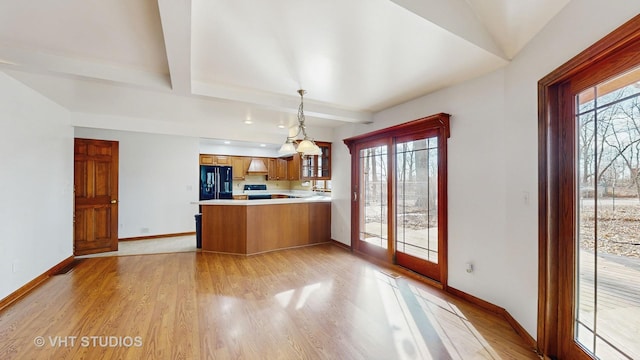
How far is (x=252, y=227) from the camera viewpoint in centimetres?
459

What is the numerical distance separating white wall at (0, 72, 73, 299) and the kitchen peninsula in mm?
1908

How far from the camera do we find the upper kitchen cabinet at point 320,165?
546cm

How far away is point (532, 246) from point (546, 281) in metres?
0.27

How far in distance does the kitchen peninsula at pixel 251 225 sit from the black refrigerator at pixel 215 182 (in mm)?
2221

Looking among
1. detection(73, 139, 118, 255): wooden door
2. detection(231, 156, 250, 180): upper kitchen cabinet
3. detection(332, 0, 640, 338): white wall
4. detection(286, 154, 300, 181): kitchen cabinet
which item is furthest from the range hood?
detection(332, 0, 640, 338): white wall

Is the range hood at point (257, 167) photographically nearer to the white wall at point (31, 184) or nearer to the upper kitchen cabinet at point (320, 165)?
the upper kitchen cabinet at point (320, 165)

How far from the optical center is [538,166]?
1.95m

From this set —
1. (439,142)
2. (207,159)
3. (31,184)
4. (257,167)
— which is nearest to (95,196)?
(31,184)

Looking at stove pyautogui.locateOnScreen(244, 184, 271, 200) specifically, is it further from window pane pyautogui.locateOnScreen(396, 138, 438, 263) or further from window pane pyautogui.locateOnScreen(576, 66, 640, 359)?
window pane pyautogui.locateOnScreen(576, 66, 640, 359)

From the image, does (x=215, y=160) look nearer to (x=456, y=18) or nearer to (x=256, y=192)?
(x=256, y=192)

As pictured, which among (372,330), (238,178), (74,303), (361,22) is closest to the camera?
(361,22)

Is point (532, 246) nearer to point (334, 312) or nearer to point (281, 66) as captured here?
point (334, 312)

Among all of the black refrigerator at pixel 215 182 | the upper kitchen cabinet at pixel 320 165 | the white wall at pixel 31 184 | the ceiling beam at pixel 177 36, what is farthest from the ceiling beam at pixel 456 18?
the black refrigerator at pixel 215 182

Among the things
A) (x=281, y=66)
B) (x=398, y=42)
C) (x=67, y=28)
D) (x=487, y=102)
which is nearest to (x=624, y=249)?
(x=487, y=102)
